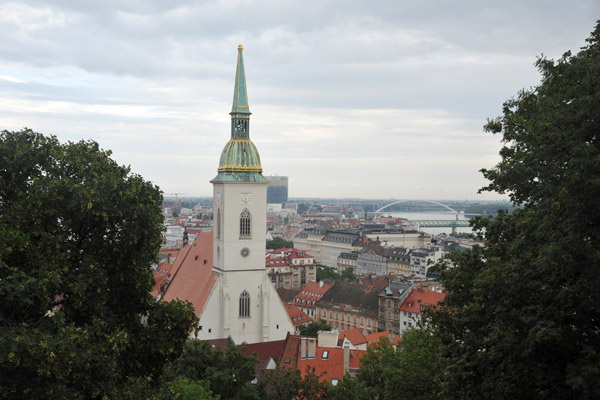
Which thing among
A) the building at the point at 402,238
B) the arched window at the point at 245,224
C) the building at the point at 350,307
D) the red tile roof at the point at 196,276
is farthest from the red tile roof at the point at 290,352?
the building at the point at 402,238

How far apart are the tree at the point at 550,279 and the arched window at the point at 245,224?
31.9 m

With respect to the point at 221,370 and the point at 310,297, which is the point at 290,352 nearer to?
the point at 221,370

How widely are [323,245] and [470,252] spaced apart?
6163 inches

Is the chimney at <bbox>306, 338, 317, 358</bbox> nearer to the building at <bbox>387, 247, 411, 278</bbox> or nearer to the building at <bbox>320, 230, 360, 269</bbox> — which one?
the building at <bbox>387, 247, 411, 278</bbox>

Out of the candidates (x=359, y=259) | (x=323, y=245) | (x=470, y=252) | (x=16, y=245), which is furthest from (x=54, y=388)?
(x=323, y=245)

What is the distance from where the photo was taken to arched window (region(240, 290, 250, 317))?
48.4 meters

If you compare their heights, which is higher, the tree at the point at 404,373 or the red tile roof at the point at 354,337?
the tree at the point at 404,373

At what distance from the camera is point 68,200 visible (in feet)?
56.0

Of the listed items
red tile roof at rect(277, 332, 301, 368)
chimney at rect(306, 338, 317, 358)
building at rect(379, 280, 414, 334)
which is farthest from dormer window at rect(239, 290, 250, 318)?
building at rect(379, 280, 414, 334)

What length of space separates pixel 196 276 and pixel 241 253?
7.72m

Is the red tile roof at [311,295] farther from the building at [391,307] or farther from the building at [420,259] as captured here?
the building at [420,259]

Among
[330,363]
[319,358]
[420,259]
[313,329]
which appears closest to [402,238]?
[420,259]

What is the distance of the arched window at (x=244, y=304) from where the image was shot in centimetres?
4838

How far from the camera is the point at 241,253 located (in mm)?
48812
